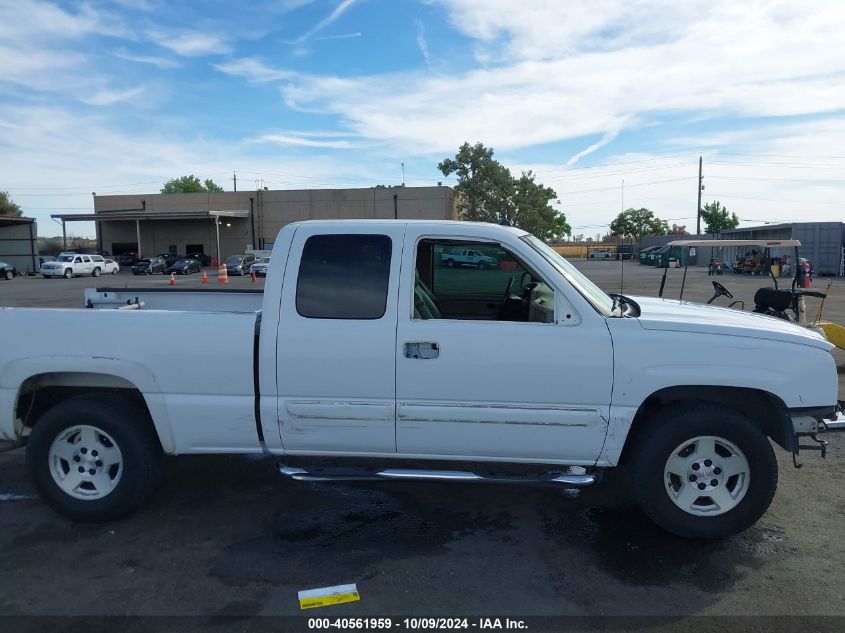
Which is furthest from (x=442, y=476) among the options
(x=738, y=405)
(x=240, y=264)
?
(x=240, y=264)

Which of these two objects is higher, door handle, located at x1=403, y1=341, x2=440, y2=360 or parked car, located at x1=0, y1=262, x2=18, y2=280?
door handle, located at x1=403, y1=341, x2=440, y2=360

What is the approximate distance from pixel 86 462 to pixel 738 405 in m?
4.38

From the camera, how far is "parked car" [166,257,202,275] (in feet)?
159

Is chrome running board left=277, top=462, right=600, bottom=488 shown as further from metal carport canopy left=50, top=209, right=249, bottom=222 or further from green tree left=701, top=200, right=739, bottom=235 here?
green tree left=701, top=200, right=739, bottom=235

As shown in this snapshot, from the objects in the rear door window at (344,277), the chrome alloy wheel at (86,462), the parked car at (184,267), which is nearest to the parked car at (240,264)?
the parked car at (184,267)

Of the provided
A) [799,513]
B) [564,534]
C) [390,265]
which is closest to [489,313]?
[390,265]

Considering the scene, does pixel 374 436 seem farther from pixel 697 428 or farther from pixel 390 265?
pixel 697 428

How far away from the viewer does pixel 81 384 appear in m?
4.24

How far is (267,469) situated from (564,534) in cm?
254

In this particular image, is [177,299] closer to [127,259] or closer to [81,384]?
[81,384]

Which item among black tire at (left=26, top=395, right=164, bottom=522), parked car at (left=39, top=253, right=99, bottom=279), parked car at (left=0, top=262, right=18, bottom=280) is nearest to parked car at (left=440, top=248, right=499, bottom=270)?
black tire at (left=26, top=395, right=164, bottom=522)

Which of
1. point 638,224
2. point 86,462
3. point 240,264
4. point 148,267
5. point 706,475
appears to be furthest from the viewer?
point 638,224

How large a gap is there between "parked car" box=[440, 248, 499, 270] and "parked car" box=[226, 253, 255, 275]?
39623mm

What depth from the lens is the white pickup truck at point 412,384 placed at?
382 cm
